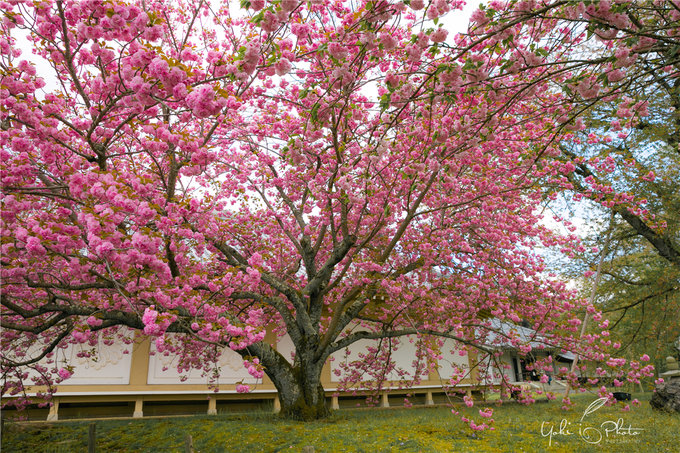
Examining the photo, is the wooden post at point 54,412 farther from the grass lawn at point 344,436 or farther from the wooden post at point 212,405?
the wooden post at point 212,405

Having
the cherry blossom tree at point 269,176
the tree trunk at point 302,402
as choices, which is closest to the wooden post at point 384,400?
the cherry blossom tree at point 269,176

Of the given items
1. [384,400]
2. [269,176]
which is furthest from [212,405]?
[269,176]

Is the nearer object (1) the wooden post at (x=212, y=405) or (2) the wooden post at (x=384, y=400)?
(1) the wooden post at (x=212, y=405)

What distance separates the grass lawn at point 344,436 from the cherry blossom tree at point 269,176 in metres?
1.11

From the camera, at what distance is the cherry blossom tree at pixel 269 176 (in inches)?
164

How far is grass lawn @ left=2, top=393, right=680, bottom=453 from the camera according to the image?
6762 mm

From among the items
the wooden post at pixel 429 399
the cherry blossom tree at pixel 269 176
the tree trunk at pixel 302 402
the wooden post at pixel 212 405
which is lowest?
the wooden post at pixel 429 399

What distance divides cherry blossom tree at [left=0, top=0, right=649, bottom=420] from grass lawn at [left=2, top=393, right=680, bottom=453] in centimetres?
111

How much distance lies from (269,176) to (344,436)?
6.23m

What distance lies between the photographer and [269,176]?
10.1 m

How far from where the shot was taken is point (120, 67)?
411cm

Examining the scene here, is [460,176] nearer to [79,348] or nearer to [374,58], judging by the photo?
[374,58]
